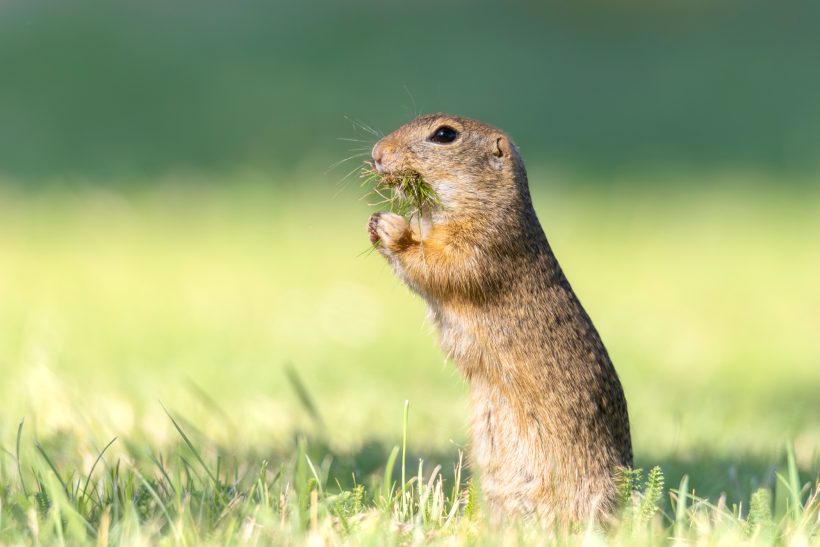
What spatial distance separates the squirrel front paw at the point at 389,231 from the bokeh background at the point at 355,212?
293 mm

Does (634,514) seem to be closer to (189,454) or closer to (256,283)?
(189,454)

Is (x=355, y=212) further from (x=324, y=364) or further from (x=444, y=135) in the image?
(x=444, y=135)

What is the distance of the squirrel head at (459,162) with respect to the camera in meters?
3.86

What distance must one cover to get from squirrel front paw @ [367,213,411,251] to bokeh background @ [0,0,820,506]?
0.29 metres

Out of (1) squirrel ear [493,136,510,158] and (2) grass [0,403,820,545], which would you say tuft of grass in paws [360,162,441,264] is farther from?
(2) grass [0,403,820,545]

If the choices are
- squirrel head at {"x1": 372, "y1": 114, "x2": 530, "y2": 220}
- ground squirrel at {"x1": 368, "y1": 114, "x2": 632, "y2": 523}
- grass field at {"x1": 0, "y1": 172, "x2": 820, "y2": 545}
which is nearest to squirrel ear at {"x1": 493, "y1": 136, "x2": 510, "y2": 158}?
squirrel head at {"x1": 372, "y1": 114, "x2": 530, "y2": 220}

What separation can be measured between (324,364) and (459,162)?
116 inches

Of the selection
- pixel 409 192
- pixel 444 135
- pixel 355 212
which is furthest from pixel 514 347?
pixel 355 212

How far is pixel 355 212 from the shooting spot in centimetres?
1088

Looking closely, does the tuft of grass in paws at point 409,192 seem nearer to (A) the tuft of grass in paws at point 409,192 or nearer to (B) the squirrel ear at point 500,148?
(A) the tuft of grass in paws at point 409,192

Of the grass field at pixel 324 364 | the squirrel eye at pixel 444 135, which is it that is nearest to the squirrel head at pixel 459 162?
the squirrel eye at pixel 444 135

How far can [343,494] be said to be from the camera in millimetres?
3223

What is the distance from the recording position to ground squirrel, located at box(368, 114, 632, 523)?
3590 millimetres

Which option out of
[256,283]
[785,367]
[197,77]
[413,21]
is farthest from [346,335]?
[413,21]
